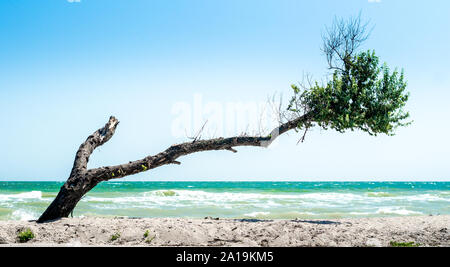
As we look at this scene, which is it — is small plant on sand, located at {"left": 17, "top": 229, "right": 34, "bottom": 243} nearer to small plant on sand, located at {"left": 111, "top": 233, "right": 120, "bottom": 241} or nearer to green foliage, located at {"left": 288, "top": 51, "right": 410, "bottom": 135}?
small plant on sand, located at {"left": 111, "top": 233, "right": 120, "bottom": 241}

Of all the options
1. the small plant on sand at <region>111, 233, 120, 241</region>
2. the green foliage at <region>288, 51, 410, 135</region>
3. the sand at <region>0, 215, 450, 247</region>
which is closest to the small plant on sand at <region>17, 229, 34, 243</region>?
the sand at <region>0, 215, 450, 247</region>

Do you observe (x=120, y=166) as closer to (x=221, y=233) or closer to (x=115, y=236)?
(x=115, y=236)

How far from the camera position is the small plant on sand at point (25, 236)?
9359 mm

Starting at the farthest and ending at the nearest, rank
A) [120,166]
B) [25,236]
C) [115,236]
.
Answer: [120,166] < [25,236] < [115,236]

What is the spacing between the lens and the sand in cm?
894

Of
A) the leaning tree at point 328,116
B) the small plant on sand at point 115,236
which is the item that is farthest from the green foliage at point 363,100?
the small plant on sand at point 115,236

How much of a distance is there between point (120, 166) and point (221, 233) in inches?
148

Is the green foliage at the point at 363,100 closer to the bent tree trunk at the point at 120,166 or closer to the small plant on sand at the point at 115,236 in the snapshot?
the bent tree trunk at the point at 120,166

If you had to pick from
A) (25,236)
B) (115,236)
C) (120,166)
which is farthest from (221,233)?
(25,236)

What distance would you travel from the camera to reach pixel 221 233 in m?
9.46

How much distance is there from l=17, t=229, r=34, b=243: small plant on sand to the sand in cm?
11

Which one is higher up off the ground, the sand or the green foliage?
the green foliage

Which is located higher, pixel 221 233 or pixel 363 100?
Result: pixel 363 100
